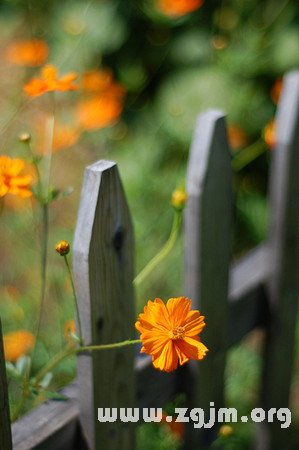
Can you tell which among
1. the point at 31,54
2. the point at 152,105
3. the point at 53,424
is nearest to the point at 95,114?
A: the point at 31,54

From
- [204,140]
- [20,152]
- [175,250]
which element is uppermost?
[20,152]

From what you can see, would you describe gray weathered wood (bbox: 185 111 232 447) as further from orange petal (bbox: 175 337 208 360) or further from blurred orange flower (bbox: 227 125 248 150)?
blurred orange flower (bbox: 227 125 248 150)

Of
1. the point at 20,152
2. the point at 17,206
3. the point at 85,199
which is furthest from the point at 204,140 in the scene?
the point at 20,152

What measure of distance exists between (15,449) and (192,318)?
1.29 ft

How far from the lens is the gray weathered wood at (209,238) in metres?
1.15

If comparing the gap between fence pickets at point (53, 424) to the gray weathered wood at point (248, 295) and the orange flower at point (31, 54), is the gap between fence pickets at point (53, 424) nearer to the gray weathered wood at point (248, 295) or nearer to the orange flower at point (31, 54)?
the gray weathered wood at point (248, 295)

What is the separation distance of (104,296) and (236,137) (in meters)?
1.31

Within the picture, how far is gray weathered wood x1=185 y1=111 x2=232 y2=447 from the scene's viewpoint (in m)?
1.15

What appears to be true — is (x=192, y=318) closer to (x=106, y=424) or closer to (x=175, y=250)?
(x=106, y=424)

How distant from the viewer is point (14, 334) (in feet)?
5.31

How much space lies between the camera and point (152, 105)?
2588 millimetres

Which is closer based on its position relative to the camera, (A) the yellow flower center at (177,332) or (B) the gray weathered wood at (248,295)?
(A) the yellow flower center at (177,332)

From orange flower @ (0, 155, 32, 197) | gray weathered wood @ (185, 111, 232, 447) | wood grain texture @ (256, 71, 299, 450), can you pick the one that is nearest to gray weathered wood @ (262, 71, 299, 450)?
wood grain texture @ (256, 71, 299, 450)

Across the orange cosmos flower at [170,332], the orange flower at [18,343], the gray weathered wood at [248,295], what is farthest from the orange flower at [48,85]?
the orange flower at [18,343]
